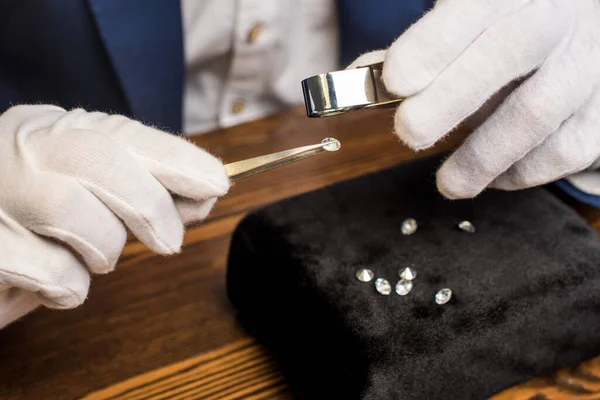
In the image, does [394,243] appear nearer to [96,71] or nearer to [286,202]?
[286,202]

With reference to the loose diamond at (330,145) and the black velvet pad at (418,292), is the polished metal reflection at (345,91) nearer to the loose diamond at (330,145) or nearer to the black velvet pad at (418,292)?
the loose diamond at (330,145)

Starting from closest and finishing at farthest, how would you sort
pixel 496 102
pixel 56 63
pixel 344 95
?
pixel 344 95 → pixel 496 102 → pixel 56 63

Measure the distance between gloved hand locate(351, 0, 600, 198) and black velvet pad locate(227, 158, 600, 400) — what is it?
6cm

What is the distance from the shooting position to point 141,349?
53 centimetres

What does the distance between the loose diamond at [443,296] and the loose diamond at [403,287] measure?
0.02 meters

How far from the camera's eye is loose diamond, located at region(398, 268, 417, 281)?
1.65 ft

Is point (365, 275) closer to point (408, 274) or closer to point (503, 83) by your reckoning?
point (408, 274)

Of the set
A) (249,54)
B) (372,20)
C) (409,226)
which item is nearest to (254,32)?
(249,54)

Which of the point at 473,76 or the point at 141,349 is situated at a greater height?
the point at 473,76

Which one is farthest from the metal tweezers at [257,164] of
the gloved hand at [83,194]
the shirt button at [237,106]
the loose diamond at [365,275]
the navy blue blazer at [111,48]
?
the shirt button at [237,106]

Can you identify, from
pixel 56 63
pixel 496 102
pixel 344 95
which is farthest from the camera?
pixel 56 63

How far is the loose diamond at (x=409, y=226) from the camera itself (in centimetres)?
55

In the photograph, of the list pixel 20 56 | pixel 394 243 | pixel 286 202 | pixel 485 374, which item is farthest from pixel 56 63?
pixel 485 374

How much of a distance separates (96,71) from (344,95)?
0.46m
